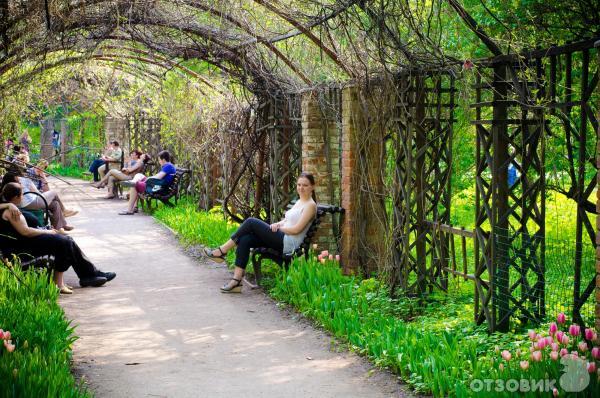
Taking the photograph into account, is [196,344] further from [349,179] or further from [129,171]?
[129,171]

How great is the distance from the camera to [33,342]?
229 inches

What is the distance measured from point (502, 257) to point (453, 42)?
526cm

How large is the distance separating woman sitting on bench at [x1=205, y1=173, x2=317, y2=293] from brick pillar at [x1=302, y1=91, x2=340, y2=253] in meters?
1.06

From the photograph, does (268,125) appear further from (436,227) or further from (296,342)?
(296,342)

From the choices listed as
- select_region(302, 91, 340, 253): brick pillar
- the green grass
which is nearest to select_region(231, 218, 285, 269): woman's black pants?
select_region(302, 91, 340, 253): brick pillar

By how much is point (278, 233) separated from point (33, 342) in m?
4.06

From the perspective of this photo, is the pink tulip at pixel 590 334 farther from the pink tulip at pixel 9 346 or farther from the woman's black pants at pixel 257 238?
the woman's black pants at pixel 257 238

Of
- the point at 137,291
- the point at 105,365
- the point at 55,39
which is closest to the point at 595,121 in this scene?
the point at 105,365

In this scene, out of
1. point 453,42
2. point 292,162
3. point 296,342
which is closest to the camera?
point 296,342

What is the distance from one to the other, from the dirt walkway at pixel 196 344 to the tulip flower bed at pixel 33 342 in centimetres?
36

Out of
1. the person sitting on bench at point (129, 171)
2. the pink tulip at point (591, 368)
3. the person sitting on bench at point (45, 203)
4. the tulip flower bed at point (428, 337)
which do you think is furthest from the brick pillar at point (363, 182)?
the person sitting on bench at point (129, 171)

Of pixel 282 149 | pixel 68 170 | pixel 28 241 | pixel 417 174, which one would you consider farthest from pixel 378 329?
pixel 68 170

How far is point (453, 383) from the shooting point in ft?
17.1

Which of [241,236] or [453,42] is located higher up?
[453,42]
